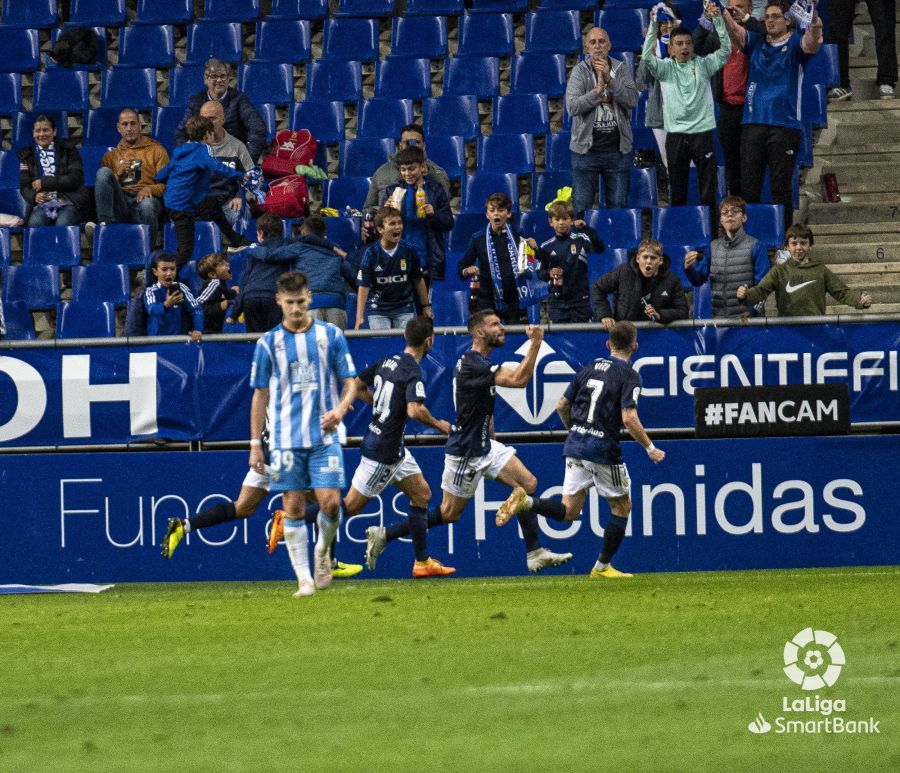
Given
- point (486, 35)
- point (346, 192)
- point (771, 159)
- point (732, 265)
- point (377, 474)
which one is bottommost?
point (377, 474)

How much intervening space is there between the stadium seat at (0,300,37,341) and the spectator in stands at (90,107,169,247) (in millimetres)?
1246

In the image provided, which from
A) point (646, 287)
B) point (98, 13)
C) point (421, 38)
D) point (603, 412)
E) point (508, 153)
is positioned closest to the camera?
point (603, 412)

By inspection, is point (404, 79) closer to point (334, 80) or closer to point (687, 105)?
point (334, 80)

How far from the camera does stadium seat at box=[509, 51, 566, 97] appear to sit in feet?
59.6

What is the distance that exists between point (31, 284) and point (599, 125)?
229 inches

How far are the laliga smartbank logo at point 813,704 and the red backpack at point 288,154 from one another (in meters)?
10.7

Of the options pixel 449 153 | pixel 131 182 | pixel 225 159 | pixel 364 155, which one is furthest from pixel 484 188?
pixel 131 182

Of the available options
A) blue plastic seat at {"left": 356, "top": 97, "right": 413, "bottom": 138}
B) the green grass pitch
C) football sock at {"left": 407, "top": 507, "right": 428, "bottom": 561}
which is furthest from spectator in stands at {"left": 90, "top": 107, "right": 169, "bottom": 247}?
the green grass pitch

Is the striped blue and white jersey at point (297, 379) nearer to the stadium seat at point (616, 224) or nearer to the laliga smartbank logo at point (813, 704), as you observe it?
the laliga smartbank logo at point (813, 704)

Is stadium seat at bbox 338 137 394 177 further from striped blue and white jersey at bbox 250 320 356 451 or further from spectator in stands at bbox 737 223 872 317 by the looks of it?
striped blue and white jersey at bbox 250 320 356 451

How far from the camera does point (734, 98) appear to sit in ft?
52.3

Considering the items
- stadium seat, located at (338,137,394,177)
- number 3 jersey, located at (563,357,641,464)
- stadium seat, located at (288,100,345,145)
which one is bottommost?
number 3 jersey, located at (563,357,641,464)

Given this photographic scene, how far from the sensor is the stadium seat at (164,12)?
20.2m

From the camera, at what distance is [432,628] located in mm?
8609
